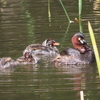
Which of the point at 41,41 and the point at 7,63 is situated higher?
the point at 41,41

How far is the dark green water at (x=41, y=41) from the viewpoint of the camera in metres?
8.44

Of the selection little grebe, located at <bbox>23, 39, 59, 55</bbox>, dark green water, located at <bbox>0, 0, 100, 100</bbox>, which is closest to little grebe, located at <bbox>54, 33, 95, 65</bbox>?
dark green water, located at <bbox>0, 0, 100, 100</bbox>

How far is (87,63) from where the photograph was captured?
10.9 m

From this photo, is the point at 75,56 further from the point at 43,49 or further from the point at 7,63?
the point at 7,63

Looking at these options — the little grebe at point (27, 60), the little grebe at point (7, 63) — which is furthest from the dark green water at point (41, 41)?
the little grebe at point (27, 60)

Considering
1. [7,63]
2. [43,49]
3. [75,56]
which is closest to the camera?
[7,63]

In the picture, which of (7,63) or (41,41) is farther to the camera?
(41,41)

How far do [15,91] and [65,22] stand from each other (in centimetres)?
656

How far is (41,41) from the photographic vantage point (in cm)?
1274

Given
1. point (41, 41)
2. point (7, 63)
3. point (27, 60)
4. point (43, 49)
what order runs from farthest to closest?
point (41, 41) → point (43, 49) → point (27, 60) → point (7, 63)

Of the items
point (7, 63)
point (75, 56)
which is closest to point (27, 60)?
point (7, 63)

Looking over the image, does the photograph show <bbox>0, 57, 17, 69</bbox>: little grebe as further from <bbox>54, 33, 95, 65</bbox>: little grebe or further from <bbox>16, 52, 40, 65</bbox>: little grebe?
<bbox>54, 33, 95, 65</bbox>: little grebe

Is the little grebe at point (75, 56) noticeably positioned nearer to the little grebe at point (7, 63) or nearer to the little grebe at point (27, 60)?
the little grebe at point (27, 60)

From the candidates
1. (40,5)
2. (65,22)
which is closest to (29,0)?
(40,5)
